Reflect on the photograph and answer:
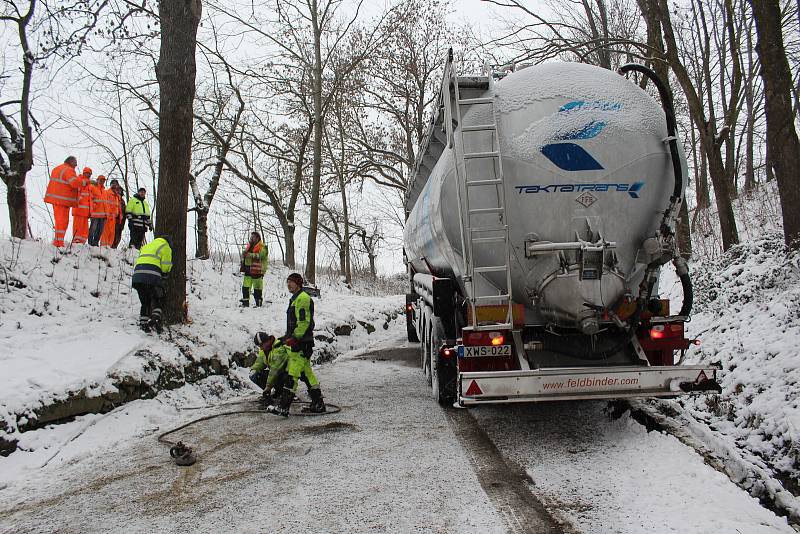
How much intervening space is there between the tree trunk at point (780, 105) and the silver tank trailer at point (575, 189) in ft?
9.55

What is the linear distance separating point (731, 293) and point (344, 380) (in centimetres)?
605

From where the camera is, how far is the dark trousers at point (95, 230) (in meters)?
11.9

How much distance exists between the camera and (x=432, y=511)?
385 cm

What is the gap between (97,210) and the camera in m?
11.7

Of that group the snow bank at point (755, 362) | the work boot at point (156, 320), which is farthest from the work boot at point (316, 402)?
the snow bank at point (755, 362)

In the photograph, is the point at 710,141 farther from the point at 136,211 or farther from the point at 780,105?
Result: the point at 136,211

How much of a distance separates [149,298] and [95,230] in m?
4.82

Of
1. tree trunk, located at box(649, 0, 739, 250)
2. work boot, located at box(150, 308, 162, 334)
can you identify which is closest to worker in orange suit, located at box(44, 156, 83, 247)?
A: work boot, located at box(150, 308, 162, 334)

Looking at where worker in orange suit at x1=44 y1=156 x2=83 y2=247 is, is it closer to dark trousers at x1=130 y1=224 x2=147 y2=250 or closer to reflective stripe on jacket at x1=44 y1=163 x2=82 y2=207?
reflective stripe on jacket at x1=44 y1=163 x2=82 y2=207

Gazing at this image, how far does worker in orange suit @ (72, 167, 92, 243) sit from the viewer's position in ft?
36.8

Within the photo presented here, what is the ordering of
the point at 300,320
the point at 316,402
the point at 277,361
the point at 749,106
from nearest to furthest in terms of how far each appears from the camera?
the point at 300,320 < the point at 316,402 < the point at 277,361 < the point at 749,106

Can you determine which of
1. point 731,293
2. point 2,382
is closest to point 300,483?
point 2,382

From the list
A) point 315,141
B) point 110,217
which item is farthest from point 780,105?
point 315,141

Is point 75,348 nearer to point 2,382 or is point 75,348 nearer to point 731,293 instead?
point 2,382
